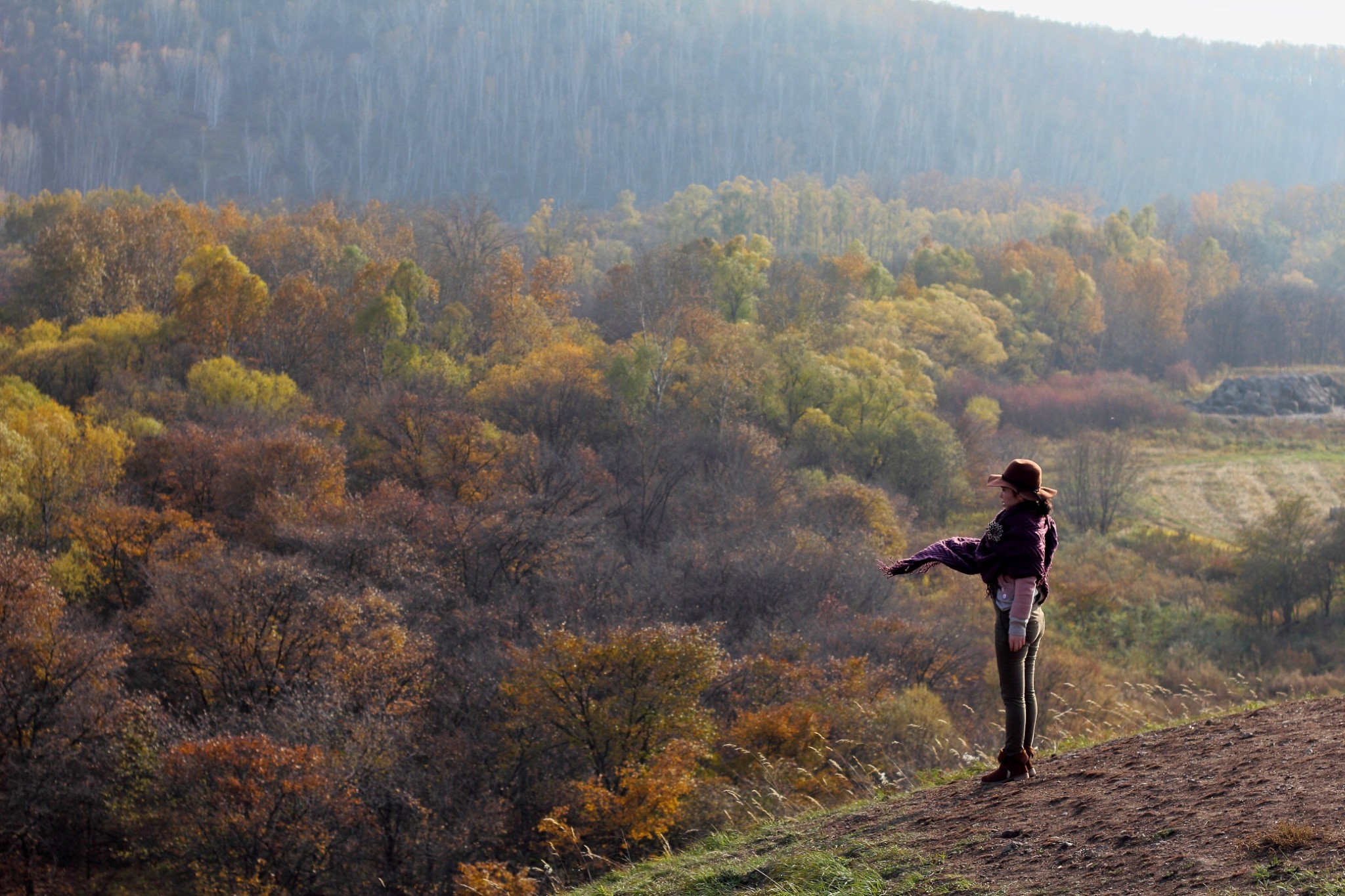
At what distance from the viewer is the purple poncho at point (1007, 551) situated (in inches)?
308

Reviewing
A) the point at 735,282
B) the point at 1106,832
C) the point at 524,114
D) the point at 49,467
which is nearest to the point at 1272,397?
the point at 735,282

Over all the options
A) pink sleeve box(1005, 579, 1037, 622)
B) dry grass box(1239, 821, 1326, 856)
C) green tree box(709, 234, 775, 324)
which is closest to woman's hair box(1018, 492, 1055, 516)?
pink sleeve box(1005, 579, 1037, 622)

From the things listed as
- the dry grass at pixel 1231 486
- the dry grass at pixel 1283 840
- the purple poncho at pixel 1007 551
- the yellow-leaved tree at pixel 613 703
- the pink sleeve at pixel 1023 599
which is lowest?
the dry grass at pixel 1231 486

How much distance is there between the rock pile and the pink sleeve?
8087 centimetres

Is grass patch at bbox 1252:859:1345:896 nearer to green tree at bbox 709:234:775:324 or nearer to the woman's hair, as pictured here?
the woman's hair

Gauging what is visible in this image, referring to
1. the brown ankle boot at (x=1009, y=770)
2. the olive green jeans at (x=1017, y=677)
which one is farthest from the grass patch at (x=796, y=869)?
the olive green jeans at (x=1017, y=677)

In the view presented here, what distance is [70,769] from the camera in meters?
23.7

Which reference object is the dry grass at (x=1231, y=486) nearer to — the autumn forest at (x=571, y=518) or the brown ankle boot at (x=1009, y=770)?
the autumn forest at (x=571, y=518)

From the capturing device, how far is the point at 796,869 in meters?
7.79

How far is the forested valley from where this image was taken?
21.5 m

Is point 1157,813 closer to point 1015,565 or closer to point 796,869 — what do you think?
point 1015,565

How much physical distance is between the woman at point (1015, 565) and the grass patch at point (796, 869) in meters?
1.41

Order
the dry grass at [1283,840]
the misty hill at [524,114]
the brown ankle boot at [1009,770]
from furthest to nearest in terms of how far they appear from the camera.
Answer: the misty hill at [524,114] < the brown ankle boot at [1009,770] < the dry grass at [1283,840]

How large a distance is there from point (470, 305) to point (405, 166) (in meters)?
115
